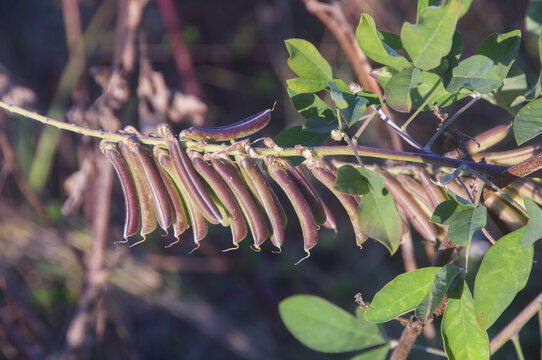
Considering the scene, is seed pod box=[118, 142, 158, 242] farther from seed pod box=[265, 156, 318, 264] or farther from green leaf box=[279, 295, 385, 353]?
green leaf box=[279, 295, 385, 353]

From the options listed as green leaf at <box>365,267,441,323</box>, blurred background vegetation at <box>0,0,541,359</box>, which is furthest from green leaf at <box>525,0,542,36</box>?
blurred background vegetation at <box>0,0,541,359</box>

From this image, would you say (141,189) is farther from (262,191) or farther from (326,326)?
(326,326)

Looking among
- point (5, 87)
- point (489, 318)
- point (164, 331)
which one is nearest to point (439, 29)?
point (489, 318)

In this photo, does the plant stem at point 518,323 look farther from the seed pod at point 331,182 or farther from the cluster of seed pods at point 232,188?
the seed pod at point 331,182

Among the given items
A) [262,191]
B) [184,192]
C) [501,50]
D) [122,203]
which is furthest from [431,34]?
[122,203]

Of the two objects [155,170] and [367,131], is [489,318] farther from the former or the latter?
[367,131]

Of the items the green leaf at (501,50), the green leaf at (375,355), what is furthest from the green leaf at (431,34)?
the green leaf at (375,355)
